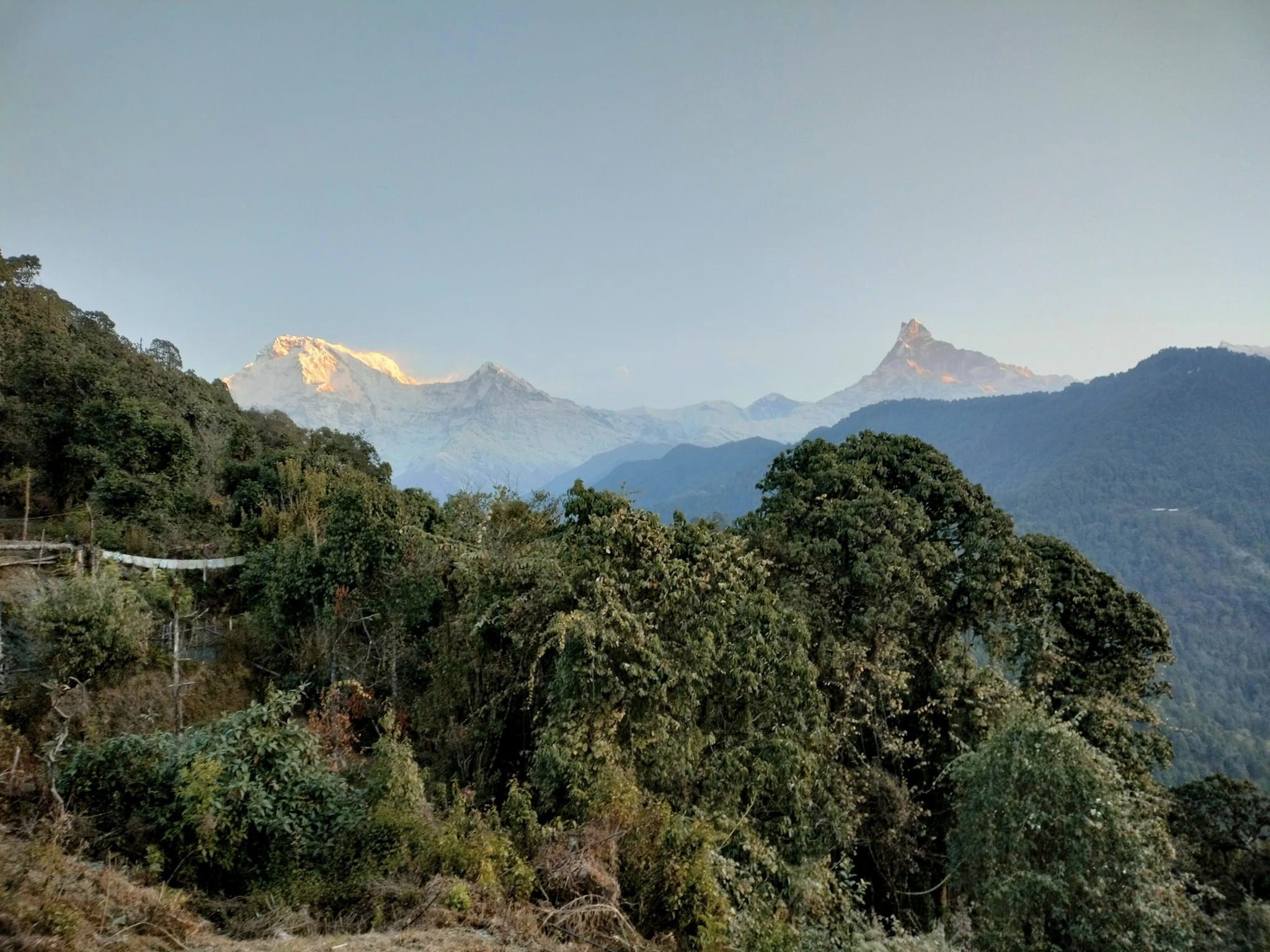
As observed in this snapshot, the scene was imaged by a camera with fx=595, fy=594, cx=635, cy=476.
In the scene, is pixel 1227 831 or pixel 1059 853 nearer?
pixel 1059 853

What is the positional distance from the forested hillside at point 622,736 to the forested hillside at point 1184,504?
3508 cm

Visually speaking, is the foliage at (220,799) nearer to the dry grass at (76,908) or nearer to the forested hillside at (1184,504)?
the dry grass at (76,908)

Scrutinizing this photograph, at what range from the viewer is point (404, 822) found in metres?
5.85

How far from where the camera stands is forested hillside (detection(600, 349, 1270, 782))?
6425 centimetres

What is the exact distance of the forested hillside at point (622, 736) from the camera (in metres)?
5.53

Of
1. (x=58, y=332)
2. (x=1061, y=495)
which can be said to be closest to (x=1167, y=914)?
(x=58, y=332)

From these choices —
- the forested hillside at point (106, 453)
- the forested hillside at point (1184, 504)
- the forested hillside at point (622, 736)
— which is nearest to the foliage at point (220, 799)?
the forested hillside at point (622, 736)

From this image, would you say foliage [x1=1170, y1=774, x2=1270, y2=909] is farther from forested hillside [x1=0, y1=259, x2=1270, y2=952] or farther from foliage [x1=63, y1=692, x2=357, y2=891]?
foliage [x1=63, y1=692, x2=357, y2=891]

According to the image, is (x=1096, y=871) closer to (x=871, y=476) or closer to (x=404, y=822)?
(x=404, y=822)

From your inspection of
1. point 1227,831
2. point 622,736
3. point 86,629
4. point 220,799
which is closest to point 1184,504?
point 1227,831

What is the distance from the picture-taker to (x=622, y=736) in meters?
8.12

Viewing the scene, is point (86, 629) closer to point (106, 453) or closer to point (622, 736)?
point (622, 736)

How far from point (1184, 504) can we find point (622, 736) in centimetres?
14824

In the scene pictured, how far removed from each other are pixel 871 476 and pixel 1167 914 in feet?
28.1
